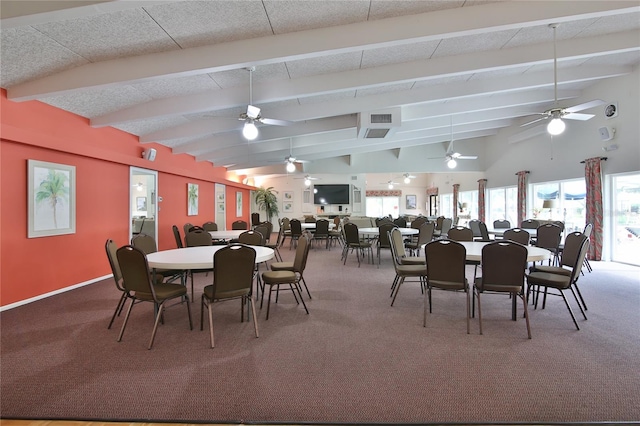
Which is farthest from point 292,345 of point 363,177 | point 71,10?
point 363,177

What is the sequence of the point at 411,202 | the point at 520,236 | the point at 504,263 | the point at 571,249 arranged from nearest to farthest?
the point at 504,263 < the point at 571,249 < the point at 520,236 < the point at 411,202

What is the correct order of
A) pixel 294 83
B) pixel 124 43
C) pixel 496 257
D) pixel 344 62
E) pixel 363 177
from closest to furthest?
pixel 496 257
pixel 124 43
pixel 344 62
pixel 294 83
pixel 363 177

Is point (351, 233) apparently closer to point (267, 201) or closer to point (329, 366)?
point (329, 366)

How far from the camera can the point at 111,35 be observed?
297 cm

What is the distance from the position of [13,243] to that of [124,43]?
2.76 m

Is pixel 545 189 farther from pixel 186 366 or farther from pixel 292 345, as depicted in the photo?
pixel 186 366

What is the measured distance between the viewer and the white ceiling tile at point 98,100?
Answer: 4.09m

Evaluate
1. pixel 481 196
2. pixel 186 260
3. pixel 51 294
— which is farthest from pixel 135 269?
pixel 481 196

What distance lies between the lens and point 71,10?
7.33 feet

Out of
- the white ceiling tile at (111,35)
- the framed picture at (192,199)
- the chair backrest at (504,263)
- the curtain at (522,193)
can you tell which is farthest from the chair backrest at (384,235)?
the curtain at (522,193)

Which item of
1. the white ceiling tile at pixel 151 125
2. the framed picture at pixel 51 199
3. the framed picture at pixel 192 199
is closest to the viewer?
the framed picture at pixel 51 199

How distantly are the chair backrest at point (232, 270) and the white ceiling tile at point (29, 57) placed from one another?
A: 2.72m

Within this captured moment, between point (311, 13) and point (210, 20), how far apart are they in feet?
3.26

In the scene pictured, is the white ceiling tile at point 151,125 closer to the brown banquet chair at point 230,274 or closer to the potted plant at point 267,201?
the brown banquet chair at point 230,274
